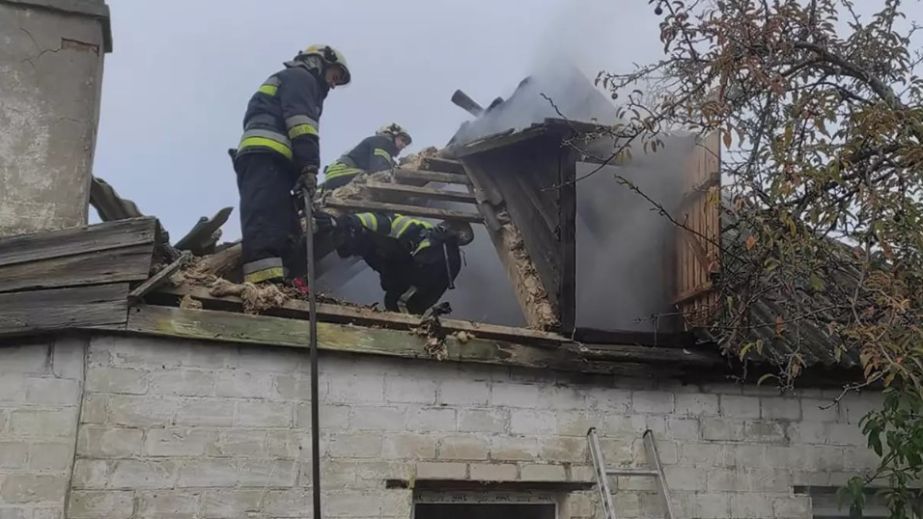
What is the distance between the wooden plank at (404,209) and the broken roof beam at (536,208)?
0.91ft

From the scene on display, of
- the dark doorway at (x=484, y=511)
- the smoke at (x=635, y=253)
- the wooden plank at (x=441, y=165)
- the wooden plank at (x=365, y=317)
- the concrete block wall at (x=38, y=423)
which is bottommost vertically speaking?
the dark doorway at (x=484, y=511)

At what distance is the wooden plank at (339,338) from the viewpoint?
4793 mm

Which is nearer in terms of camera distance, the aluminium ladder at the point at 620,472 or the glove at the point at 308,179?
the aluminium ladder at the point at 620,472

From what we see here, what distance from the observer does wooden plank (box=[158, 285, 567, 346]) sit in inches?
197

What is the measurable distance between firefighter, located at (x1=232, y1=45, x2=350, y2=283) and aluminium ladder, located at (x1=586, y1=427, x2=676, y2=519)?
2255mm

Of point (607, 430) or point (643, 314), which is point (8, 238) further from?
point (643, 314)

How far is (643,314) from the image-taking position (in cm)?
694

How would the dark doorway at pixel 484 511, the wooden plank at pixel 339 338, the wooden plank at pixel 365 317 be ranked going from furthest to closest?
the dark doorway at pixel 484 511 < the wooden plank at pixel 365 317 < the wooden plank at pixel 339 338

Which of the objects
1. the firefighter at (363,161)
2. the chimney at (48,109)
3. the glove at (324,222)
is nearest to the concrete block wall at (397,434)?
the chimney at (48,109)

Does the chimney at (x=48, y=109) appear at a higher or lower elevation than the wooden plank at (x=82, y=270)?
higher

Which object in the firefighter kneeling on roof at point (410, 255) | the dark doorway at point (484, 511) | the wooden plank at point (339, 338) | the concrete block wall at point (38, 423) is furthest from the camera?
the firefighter kneeling on roof at point (410, 255)

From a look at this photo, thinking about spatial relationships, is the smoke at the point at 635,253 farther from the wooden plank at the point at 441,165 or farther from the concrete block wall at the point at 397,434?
the wooden plank at the point at 441,165

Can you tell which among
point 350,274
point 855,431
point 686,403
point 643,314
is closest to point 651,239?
point 643,314

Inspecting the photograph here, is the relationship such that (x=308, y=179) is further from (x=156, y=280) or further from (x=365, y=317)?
(x=156, y=280)
